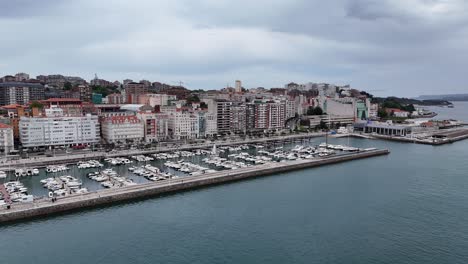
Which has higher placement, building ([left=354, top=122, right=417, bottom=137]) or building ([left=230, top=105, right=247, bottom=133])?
building ([left=230, top=105, right=247, bottom=133])

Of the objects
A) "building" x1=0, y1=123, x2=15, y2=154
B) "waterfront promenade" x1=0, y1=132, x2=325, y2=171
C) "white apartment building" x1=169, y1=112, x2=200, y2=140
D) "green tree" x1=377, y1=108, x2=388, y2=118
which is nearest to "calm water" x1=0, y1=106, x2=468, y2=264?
"waterfront promenade" x1=0, y1=132, x2=325, y2=171

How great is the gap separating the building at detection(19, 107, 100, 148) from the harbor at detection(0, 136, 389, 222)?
401cm

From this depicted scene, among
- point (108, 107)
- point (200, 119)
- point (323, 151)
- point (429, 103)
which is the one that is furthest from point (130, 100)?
point (429, 103)

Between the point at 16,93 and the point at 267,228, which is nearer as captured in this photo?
the point at 267,228

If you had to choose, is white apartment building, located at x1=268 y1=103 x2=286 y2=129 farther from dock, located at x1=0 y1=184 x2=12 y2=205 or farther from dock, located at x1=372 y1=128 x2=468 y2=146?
dock, located at x1=0 y1=184 x2=12 y2=205

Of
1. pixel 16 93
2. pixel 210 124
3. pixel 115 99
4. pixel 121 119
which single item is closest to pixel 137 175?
pixel 121 119

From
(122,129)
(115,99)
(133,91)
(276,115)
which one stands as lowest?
(122,129)

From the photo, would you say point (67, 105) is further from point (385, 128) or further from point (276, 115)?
point (385, 128)

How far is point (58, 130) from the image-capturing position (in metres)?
23.3

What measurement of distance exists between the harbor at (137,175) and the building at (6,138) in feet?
13.7

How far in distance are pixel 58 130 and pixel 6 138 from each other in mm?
2870

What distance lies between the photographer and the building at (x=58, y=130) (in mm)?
22422

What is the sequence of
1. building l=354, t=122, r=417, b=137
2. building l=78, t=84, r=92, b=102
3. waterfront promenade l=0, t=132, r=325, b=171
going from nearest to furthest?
waterfront promenade l=0, t=132, r=325, b=171
building l=354, t=122, r=417, b=137
building l=78, t=84, r=92, b=102

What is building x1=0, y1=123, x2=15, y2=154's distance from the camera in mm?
21294
